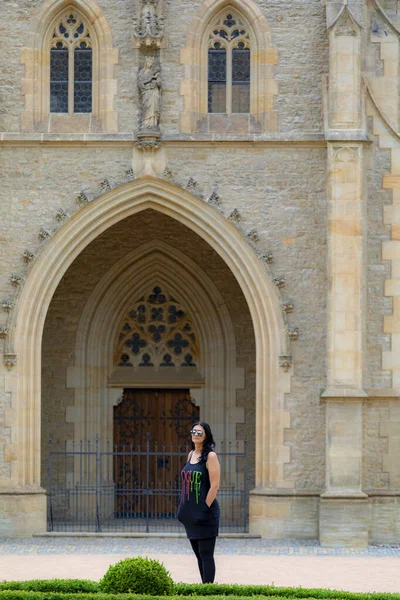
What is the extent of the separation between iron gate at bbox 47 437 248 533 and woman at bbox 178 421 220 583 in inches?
344

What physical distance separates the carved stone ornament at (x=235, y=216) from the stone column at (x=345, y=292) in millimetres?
1411

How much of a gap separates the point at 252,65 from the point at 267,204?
2.22 m

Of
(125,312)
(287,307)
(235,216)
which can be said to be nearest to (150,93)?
(235,216)

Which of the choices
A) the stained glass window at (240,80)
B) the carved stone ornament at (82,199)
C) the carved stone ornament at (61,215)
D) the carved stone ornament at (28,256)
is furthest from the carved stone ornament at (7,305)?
the stained glass window at (240,80)

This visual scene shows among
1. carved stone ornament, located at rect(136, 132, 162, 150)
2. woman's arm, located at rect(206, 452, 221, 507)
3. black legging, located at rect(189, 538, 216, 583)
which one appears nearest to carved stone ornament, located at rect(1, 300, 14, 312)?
carved stone ornament, located at rect(136, 132, 162, 150)

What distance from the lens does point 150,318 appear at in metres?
26.9

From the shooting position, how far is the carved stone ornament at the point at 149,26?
77.7 ft

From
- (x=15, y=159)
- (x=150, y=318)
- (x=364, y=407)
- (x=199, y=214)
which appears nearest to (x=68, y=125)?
(x=15, y=159)

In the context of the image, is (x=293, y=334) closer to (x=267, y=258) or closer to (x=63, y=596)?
(x=267, y=258)

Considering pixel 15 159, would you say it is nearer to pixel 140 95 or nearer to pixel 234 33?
pixel 140 95

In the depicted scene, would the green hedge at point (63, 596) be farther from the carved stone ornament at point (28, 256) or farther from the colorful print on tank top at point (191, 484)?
the carved stone ornament at point (28, 256)

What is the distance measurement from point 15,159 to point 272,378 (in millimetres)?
5170

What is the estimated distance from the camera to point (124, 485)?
26.5m

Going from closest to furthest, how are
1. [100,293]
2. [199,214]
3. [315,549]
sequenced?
[315,549]
[199,214]
[100,293]
